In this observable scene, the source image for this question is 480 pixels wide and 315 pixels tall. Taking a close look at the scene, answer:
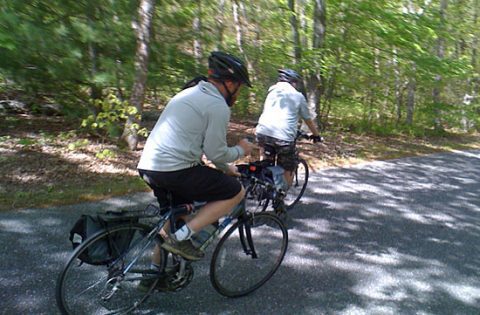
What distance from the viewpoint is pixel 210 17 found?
26.5ft

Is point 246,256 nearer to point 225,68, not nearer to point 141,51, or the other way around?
point 225,68

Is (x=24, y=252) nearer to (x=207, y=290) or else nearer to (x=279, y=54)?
(x=207, y=290)

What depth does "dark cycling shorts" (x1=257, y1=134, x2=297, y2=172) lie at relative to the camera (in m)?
4.51

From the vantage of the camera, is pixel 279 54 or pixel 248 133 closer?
pixel 279 54

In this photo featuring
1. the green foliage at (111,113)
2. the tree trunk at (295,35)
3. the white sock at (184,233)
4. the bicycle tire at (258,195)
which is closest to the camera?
the white sock at (184,233)

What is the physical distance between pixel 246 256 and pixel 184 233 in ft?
3.77

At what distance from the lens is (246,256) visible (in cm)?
345

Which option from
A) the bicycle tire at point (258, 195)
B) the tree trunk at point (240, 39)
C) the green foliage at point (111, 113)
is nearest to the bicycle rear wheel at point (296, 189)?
the bicycle tire at point (258, 195)

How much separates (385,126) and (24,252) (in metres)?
12.7

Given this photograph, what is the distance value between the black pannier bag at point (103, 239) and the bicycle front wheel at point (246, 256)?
2.60ft

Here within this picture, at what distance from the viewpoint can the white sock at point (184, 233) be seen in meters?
2.50

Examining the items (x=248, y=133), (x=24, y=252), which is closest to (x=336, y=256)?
(x=24, y=252)

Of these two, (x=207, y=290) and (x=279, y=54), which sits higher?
(x=279, y=54)

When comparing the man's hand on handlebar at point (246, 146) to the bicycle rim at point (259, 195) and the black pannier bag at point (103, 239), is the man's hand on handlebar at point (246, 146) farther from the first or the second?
the bicycle rim at point (259, 195)
